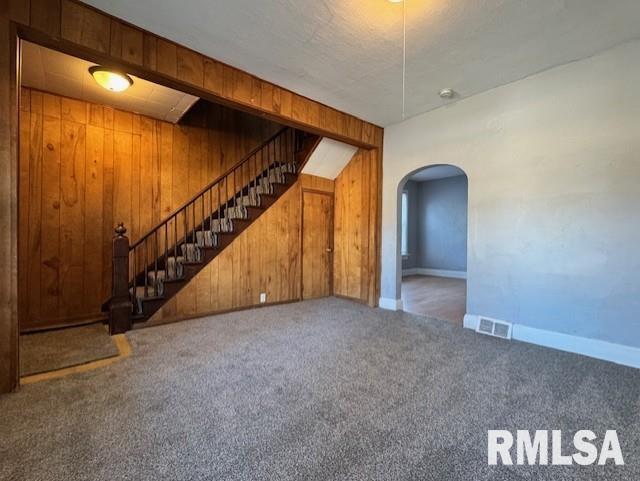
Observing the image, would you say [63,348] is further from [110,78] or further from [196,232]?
[110,78]

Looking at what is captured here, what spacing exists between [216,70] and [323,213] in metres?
2.92

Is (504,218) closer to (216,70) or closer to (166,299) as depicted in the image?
(216,70)

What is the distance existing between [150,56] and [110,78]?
87cm

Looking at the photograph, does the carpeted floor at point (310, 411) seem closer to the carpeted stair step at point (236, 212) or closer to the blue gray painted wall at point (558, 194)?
the blue gray painted wall at point (558, 194)

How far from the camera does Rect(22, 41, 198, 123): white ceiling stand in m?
2.91

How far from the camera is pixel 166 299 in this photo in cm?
373

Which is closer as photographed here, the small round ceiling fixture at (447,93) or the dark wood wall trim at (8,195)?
the dark wood wall trim at (8,195)

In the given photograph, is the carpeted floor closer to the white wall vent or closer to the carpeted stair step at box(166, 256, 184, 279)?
the white wall vent

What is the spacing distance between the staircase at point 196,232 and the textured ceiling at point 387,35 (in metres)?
1.75

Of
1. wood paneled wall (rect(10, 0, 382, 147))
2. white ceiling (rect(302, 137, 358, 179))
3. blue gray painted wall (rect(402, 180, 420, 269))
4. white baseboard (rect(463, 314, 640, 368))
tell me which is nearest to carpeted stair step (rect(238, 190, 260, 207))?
white ceiling (rect(302, 137, 358, 179))

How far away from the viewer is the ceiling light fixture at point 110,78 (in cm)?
298

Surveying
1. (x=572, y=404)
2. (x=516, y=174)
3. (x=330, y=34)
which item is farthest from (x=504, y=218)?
(x=330, y=34)

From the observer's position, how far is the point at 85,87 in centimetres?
348

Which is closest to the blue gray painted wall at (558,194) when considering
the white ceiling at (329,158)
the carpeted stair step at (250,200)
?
the white ceiling at (329,158)
